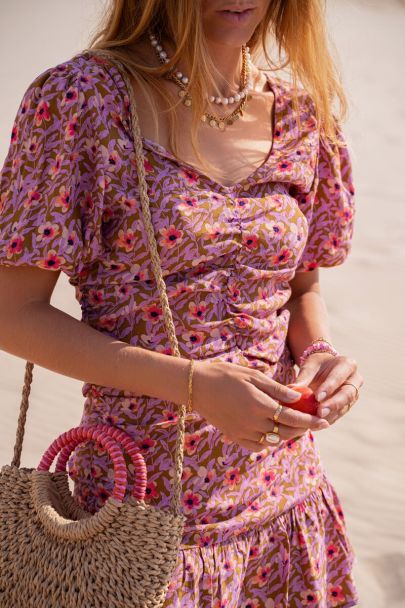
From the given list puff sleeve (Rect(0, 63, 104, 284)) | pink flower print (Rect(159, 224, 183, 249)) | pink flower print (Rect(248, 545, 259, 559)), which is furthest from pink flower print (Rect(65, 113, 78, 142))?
pink flower print (Rect(248, 545, 259, 559))

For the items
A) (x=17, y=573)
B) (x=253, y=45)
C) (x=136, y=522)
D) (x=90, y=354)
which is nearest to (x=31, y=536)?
(x=17, y=573)

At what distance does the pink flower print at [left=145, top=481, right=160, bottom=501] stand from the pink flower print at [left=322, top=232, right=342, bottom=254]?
826 millimetres

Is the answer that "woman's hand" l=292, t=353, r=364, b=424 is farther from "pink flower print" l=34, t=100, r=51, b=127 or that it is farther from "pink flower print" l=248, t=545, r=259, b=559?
"pink flower print" l=34, t=100, r=51, b=127

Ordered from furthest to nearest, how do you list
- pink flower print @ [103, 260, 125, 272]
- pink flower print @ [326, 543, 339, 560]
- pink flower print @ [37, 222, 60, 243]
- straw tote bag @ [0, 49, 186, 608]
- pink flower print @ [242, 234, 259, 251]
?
pink flower print @ [326, 543, 339, 560], pink flower print @ [242, 234, 259, 251], pink flower print @ [103, 260, 125, 272], pink flower print @ [37, 222, 60, 243], straw tote bag @ [0, 49, 186, 608]

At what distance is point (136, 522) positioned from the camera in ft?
6.10

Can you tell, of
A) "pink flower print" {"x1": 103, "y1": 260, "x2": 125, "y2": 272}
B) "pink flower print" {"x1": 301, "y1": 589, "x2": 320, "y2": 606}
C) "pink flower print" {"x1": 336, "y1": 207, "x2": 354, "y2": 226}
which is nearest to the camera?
"pink flower print" {"x1": 103, "y1": 260, "x2": 125, "y2": 272}

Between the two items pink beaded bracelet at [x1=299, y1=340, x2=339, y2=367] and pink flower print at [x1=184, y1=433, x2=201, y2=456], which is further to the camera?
pink beaded bracelet at [x1=299, y1=340, x2=339, y2=367]

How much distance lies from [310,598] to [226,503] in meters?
0.36

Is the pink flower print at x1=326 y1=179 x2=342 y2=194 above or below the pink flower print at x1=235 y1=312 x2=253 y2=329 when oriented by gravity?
above

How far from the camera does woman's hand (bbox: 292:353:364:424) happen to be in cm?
212

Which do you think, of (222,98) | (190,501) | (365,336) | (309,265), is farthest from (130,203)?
(365,336)

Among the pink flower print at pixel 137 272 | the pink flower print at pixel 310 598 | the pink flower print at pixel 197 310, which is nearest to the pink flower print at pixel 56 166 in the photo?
the pink flower print at pixel 137 272

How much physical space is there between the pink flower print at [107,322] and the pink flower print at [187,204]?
10.4 inches

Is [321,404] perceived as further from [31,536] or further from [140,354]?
[31,536]
